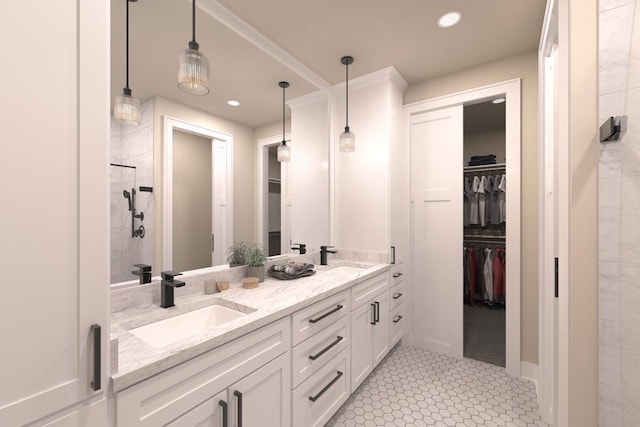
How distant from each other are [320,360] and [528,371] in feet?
5.96

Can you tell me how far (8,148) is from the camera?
0.59 metres

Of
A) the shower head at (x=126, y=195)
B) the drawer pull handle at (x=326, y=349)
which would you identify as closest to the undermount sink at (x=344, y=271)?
the drawer pull handle at (x=326, y=349)

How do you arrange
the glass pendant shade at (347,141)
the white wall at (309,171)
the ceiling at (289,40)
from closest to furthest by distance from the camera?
the ceiling at (289,40) → the glass pendant shade at (347,141) → the white wall at (309,171)

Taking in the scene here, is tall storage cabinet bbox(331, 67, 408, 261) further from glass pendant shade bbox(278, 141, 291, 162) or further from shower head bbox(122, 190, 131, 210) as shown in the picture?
shower head bbox(122, 190, 131, 210)

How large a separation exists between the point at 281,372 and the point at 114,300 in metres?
0.81

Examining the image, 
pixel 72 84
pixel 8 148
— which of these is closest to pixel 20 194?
pixel 8 148

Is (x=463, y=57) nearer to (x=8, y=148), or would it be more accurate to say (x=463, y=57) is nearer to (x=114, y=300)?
(x=8, y=148)

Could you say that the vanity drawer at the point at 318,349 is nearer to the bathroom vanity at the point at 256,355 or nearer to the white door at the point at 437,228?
the bathroom vanity at the point at 256,355

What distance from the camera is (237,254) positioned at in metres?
1.82

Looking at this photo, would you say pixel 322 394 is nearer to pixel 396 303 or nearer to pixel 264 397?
pixel 264 397

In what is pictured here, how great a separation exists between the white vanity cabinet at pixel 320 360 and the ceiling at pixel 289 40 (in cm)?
135

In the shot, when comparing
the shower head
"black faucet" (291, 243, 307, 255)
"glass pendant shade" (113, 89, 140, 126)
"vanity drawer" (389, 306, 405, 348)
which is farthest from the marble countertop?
"glass pendant shade" (113, 89, 140, 126)

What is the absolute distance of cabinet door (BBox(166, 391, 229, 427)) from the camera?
2.92 feet

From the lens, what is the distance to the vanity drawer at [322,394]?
137cm
